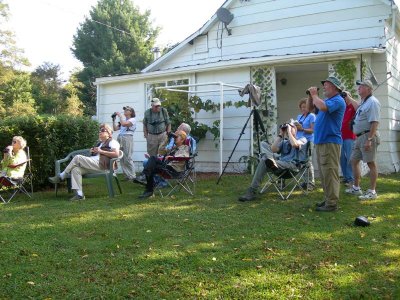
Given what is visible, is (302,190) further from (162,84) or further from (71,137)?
(162,84)

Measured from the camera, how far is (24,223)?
4930 millimetres

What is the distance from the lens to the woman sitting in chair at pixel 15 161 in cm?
662

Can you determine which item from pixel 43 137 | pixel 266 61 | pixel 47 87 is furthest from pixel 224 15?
pixel 47 87

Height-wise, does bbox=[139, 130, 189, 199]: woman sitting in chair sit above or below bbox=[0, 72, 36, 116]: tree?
below

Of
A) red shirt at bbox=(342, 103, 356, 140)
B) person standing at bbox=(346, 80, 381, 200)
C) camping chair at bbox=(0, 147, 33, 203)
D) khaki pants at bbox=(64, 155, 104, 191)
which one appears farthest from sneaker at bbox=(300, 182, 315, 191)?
camping chair at bbox=(0, 147, 33, 203)

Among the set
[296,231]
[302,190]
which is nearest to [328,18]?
[302,190]

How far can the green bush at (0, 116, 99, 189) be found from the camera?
767 cm

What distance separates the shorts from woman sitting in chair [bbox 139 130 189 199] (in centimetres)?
261

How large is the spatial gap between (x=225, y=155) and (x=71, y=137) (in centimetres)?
357

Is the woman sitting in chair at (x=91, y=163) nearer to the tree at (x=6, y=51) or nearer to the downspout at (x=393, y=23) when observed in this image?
the downspout at (x=393, y=23)

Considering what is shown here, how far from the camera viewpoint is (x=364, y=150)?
5812 mm

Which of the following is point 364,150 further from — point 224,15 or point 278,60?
point 224,15

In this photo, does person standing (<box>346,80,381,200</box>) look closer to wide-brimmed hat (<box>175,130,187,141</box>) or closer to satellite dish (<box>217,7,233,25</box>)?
wide-brimmed hat (<box>175,130,187,141</box>)

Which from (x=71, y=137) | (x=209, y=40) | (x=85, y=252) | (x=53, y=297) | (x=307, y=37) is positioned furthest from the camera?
(x=209, y=40)
